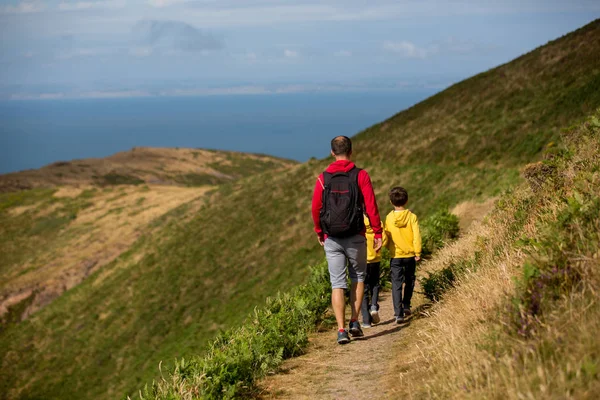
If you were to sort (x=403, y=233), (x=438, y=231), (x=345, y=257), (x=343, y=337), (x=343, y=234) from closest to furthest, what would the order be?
(x=343, y=234), (x=345, y=257), (x=343, y=337), (x=403, y=233), (x=438, y=231)

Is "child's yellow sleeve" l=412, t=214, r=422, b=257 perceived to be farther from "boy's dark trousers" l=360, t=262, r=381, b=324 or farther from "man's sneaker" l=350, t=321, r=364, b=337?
"man's sneaker" l=350, t=321, r=364, b=337

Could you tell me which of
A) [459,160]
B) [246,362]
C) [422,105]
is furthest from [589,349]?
[422,105]

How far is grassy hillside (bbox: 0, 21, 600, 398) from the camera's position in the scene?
95.5 feet

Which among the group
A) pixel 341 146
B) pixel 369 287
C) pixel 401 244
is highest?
pixel 341 146

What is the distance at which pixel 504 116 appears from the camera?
35.0m

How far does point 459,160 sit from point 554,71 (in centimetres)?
1083

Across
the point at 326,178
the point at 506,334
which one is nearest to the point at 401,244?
the point at 326,178

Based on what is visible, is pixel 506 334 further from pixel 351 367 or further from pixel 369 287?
pixel 369 287

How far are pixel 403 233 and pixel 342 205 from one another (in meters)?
1.82

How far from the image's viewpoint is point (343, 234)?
23.1 ft

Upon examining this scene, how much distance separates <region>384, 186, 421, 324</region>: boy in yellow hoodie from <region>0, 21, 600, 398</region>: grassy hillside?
47.5ft

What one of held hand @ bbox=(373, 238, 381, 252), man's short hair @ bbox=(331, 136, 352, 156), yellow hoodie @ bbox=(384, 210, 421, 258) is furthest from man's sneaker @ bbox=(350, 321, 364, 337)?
man's short hair @ bbox=(331, 136, 352, 156)

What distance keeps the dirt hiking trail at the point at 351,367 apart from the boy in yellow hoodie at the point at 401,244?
0.46 m

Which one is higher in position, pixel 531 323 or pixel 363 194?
pixel 363 194
